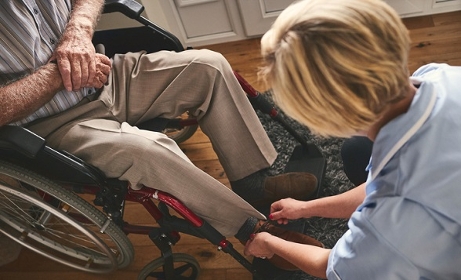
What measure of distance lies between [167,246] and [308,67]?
0.79 meters

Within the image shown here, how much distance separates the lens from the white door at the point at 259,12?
2.08 m

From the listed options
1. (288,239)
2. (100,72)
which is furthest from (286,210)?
(100,72)

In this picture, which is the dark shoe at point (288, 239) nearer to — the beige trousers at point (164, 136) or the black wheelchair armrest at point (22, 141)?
the beige trousers at point (164, 136)

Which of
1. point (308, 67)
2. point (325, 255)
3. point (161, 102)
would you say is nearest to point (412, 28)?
point (161, 102)

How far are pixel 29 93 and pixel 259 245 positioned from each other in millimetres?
691

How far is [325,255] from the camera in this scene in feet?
3.11

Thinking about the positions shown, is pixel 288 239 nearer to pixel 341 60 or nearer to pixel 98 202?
pixel 98 202

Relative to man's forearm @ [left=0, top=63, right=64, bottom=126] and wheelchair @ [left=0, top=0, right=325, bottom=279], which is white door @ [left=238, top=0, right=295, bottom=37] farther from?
man's forearm @ [left=0, top=63, right=64, bottom=126]

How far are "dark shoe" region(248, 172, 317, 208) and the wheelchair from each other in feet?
0.26

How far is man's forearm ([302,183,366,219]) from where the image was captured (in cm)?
108

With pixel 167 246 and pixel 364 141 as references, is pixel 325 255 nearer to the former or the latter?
pixel 364 141

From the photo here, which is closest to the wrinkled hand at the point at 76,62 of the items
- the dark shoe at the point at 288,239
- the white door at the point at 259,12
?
the dark shoe at the point at 288,239

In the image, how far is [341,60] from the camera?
2.08 feet

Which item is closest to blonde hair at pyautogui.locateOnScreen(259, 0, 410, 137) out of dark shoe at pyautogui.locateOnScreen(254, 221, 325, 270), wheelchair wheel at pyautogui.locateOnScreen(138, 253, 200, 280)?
dark shoe at pyautogui.locateOnScreen(254, 221, 325, 270)
